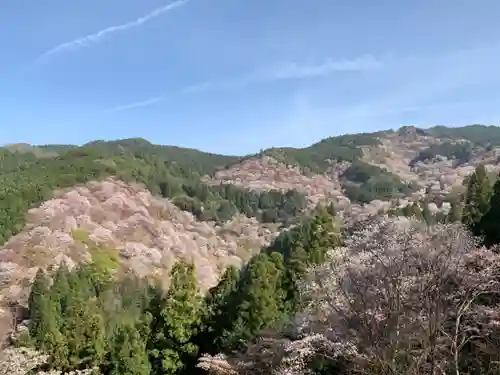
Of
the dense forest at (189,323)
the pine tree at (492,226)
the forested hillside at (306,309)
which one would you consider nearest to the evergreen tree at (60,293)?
the forested hillside at (306,309)

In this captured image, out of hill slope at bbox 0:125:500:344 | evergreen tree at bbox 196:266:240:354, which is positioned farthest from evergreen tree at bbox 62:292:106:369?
hill slope at bbox 0:125:500:344

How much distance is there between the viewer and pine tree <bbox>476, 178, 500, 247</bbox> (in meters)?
27.4

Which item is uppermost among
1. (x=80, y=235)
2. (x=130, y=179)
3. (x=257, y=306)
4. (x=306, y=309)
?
(x=130, y=179)

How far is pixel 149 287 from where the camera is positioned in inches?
3088

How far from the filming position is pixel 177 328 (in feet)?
93.4

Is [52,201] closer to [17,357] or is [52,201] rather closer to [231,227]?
[231,227]

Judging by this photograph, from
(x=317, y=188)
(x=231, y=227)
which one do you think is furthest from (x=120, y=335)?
(x=317, y=188)

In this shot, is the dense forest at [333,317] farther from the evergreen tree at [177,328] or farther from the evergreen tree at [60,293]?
the evergreen tree at [60,293]

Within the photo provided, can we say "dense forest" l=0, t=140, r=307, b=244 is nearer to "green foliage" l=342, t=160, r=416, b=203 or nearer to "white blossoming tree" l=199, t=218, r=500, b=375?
"green foliage" l=342, t=160, r=416, b=203

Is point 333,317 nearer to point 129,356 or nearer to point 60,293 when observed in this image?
point 129,356

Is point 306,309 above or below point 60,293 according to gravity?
above

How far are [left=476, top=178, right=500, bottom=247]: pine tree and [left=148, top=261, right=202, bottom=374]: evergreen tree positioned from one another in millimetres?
15398

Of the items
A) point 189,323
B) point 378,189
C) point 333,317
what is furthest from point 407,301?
point 378,189

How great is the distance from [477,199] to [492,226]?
16.1 metres
